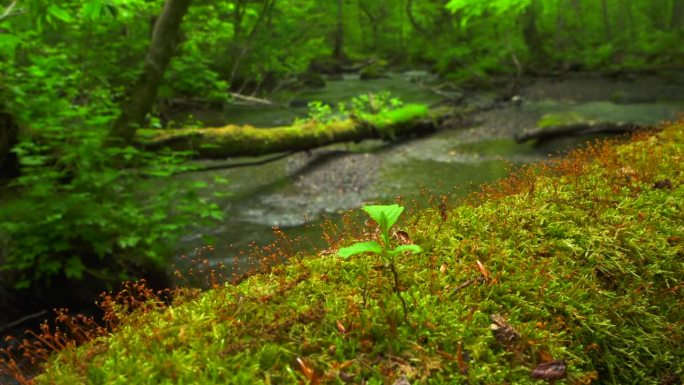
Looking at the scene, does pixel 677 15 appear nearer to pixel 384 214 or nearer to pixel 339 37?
pixel 339 37

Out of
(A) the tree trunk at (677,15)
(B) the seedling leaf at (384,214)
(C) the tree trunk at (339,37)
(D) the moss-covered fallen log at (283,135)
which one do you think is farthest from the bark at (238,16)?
(A) the tree trunk at (677,15)

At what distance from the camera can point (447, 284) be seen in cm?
203

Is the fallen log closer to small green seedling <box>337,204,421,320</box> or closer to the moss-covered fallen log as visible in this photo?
the moss-covered fallen log

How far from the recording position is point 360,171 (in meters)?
11.5

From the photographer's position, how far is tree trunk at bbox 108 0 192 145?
22.5 feet

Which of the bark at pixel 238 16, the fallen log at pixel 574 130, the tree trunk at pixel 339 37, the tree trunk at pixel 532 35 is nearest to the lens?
the fallen log at pixel 574 130

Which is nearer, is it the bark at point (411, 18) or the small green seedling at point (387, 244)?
the small green seedling at point (387, 244)

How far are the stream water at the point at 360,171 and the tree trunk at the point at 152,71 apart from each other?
2.14m

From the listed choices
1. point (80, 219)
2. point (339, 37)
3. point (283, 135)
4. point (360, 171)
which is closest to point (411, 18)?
point (339, 37)

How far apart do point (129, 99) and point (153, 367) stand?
676cm

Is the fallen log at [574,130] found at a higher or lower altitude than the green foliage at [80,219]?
lower

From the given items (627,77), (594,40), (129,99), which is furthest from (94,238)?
(594,40)

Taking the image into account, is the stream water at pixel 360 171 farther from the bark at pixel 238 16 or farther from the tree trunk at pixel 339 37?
the tree trunk at pixel 339 37

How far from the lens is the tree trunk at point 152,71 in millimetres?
6867
